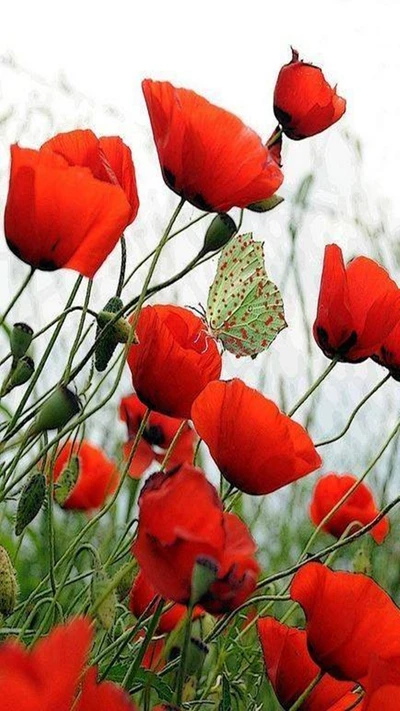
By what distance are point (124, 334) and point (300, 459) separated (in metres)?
0.13

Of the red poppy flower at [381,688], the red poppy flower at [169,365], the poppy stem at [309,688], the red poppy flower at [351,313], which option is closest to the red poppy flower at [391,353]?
the red poppy flower at [351,313]

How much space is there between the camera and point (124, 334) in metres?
0.78

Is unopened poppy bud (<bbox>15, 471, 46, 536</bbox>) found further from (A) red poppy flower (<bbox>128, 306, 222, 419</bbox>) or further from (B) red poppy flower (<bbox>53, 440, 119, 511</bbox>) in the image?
(B) red poppy flower (<bbox>53, 440, 119, 511</bbox>)

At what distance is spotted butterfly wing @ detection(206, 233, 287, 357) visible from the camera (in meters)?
0.92

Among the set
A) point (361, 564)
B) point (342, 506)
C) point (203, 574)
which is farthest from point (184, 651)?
point (342, 506)

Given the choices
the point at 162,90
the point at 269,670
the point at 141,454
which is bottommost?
the point at 141,454

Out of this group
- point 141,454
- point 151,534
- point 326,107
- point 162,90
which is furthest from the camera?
point 141,454

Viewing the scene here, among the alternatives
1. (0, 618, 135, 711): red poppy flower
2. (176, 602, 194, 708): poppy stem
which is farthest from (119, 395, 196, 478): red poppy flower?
(0, 618, 135, 711): red poppy flower

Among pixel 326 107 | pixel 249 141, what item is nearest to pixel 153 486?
pixel 249 141

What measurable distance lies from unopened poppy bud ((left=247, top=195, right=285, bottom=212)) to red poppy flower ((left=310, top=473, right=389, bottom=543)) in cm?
47

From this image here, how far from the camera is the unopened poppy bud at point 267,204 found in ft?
2.91

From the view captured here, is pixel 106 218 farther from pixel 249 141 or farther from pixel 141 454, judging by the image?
pixel 141 454

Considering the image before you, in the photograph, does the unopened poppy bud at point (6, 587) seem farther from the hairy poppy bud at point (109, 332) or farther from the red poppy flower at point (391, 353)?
the red poppy flower at point (391, 353)

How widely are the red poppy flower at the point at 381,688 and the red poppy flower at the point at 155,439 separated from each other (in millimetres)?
588
